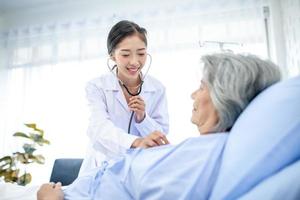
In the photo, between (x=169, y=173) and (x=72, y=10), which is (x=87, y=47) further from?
(x=169, y=173)

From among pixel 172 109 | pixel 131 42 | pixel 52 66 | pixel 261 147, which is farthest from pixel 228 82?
pixel 52 66

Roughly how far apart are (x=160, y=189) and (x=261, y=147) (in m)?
0.25

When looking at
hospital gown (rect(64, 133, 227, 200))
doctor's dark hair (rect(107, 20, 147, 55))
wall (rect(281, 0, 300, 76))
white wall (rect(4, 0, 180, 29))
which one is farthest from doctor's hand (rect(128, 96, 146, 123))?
white wall (rect(4, 0, 180, 29))

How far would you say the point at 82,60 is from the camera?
3180 millimetres

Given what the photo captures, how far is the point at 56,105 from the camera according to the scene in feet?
10.4

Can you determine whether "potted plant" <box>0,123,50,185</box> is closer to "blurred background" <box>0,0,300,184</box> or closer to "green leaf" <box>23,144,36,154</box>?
"green leaf" <box>23,144,36,154</box>

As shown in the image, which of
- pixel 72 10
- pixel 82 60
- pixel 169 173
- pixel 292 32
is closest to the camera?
pixel 169 173

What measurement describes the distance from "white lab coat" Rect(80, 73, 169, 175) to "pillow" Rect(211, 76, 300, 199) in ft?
2.02

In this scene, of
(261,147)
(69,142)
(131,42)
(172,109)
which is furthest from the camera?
(69,142)

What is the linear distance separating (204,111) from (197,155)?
220mm

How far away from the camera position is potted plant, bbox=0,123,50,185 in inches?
112

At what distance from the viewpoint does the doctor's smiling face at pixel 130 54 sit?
1.43 m

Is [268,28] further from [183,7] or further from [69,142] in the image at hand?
[69,142]

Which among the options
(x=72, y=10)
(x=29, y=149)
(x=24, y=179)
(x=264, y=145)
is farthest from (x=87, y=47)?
(x=264, y=145)
